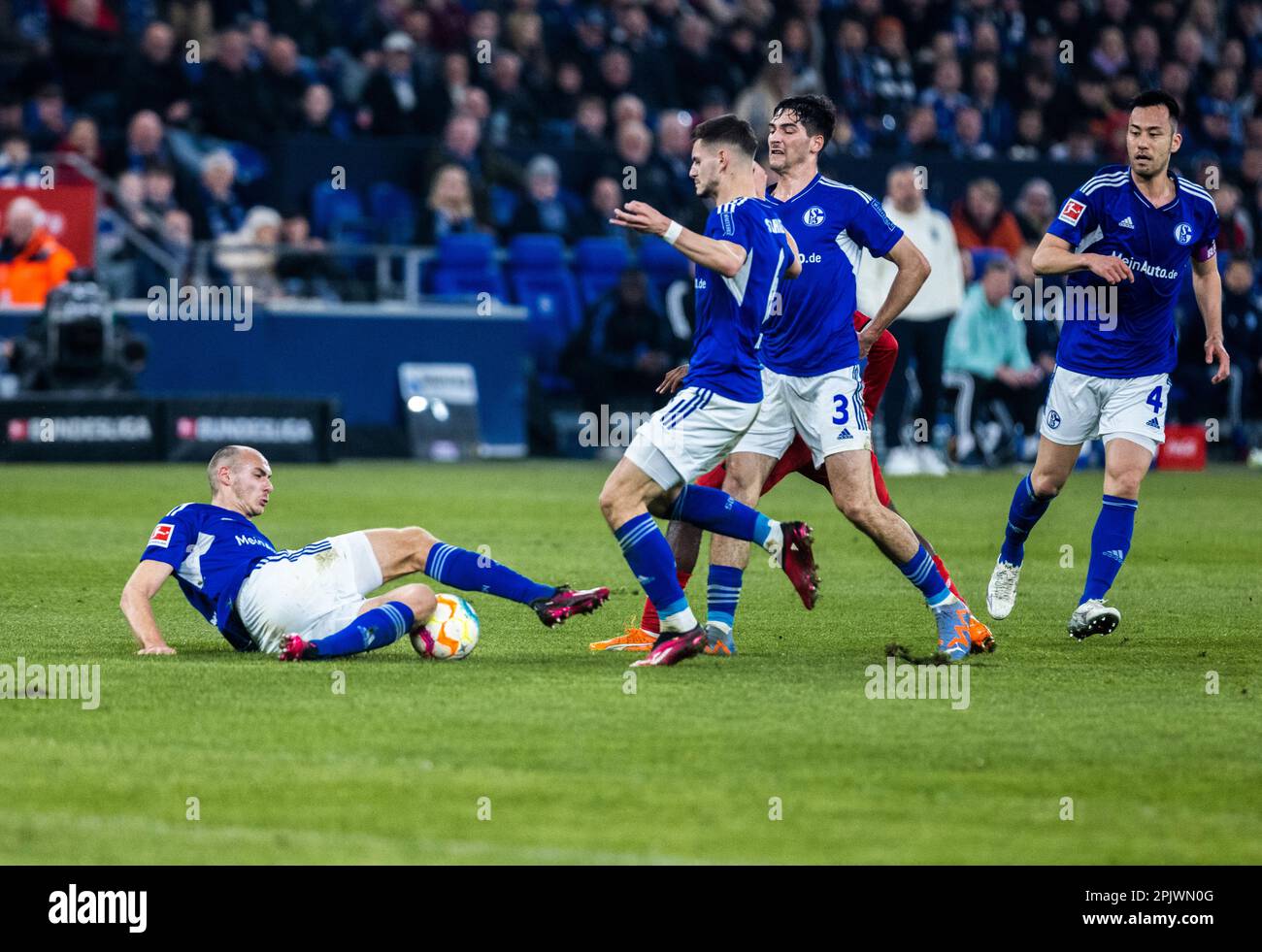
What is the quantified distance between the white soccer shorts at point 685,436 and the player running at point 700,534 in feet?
2.31

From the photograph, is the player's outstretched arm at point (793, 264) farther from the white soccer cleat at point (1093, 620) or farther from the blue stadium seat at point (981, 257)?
the blue stadium seat at point (981, 257)

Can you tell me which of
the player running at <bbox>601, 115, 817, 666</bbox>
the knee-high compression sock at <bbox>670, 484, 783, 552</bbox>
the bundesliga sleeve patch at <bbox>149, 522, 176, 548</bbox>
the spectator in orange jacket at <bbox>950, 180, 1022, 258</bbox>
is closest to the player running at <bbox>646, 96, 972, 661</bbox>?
the knee-high compression sock at <bbox>670, 484, 783, 552</bbox>

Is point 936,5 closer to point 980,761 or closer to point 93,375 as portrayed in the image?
point 93,375

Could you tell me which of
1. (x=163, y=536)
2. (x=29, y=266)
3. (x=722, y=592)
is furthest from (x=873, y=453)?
(x=29, y=266)

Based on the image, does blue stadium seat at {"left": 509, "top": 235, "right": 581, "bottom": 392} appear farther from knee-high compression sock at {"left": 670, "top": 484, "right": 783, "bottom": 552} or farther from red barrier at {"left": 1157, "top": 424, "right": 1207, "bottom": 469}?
knee-high compression sock at {"left": 670, "top": 484, "right": 783, "bottom": 552}

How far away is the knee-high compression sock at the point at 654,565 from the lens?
8.29 m

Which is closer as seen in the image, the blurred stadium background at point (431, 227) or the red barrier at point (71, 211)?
the red barrier at point (71, 211)

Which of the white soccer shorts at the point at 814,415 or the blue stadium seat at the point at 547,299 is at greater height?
the blue stadium seat at the point at 547,299

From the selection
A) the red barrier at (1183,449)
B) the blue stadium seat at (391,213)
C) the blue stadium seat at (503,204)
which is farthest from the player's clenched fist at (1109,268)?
the blue stadium seat at (503,204)

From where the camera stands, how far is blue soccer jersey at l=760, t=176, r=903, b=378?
897 centimetres

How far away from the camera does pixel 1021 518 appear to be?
10.2 meters

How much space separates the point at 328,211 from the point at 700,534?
13954 millimetres

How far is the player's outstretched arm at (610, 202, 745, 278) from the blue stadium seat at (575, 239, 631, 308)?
1501 cm
